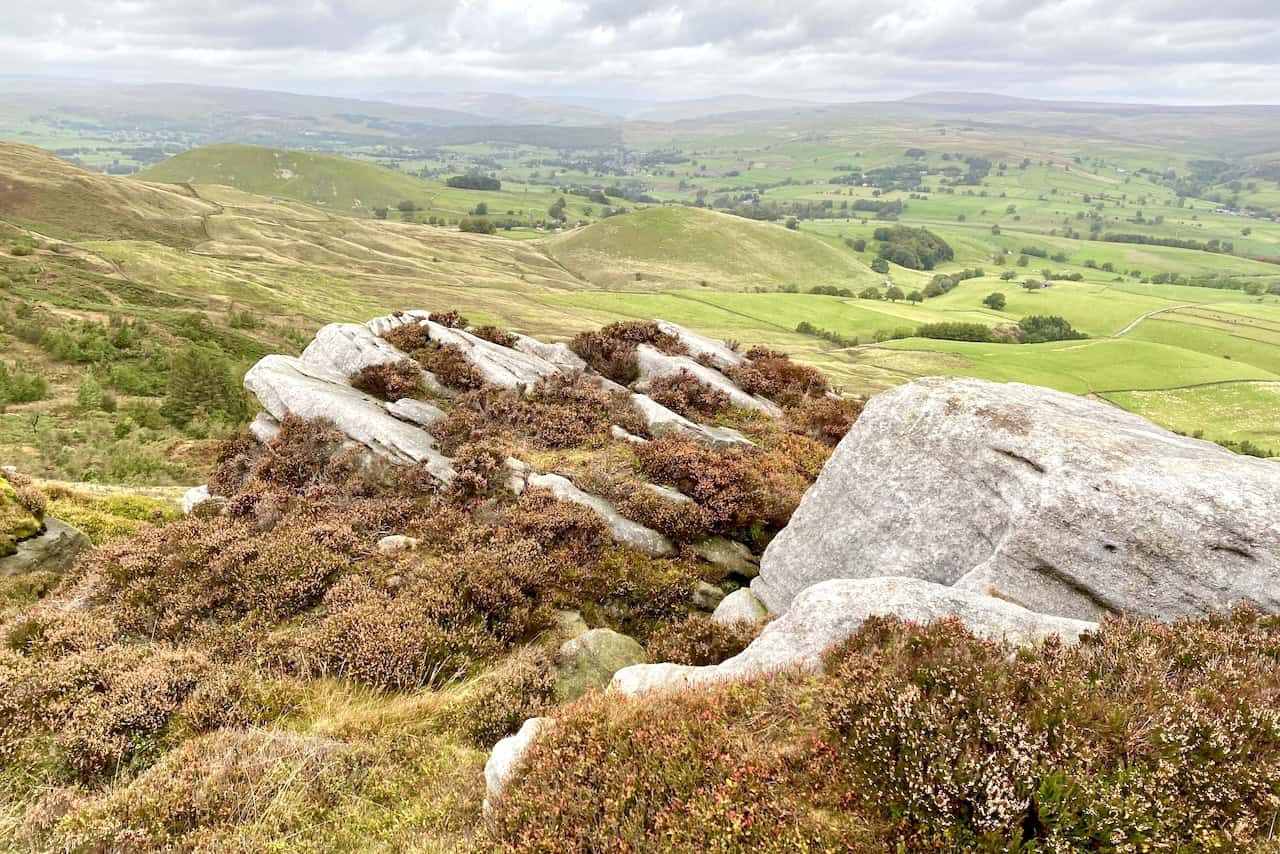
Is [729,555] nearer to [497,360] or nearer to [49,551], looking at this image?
[497,360]

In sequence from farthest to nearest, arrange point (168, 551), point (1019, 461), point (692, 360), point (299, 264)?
point (299, 264), point (692, 360), point (168, 551), point (1019, 461)

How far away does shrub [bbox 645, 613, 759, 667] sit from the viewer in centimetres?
1048

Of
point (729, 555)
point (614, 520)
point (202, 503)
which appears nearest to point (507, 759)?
point (614, 520)

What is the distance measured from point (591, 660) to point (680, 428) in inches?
380

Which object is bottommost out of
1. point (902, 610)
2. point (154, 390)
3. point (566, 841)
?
point (154, 390)

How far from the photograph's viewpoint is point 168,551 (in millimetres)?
13297

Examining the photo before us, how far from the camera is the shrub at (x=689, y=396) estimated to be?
2119 centimetres

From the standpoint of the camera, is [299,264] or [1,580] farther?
[299,264]

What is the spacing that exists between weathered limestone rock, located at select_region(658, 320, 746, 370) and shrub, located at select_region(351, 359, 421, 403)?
10.5 m

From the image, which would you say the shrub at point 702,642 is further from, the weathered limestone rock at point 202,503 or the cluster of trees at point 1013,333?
the cluster of trees at point 1013,333

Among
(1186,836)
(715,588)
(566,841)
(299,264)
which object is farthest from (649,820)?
(299,264)

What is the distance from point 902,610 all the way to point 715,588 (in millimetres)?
5697

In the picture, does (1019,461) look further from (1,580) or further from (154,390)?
(154,390)

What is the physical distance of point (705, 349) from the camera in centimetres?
2592
